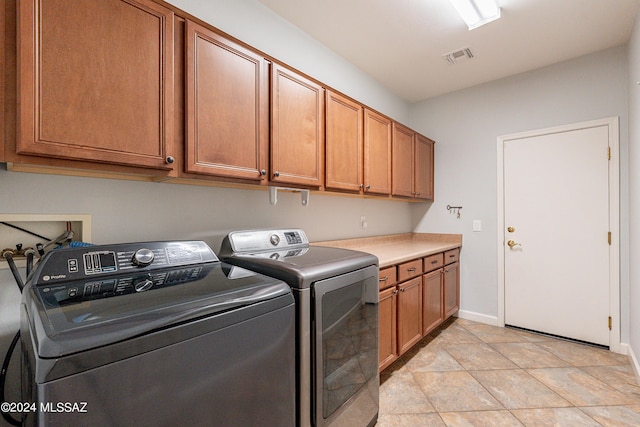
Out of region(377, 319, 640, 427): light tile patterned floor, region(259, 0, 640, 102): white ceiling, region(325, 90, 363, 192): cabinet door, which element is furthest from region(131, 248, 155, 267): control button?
region(259, 0, 640, 102): white ceiling

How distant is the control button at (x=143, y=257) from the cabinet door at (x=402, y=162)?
7.01 ft

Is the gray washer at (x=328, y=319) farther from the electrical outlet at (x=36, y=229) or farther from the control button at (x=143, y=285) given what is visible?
the electrical outlet at (x=36, y=229)

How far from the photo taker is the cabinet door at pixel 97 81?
3.11ft

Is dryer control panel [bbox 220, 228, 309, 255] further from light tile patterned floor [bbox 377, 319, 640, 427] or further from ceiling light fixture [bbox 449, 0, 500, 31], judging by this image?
ceiling light fixture [bbox 449, 0, 500, 31]

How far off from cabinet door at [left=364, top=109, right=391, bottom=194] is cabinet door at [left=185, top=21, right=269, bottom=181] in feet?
3.50

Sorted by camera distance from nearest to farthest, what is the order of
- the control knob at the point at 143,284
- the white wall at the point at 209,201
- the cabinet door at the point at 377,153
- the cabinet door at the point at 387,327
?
1. the control knob at the point at 143,284
2. the white wall at the point at 209,201
3. the cabinet door at the point at 387,327
4. the cabinet door at the point at 377,153

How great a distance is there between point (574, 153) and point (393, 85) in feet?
Answer: 6.35

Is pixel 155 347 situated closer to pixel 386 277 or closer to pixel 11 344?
pixel 11 344

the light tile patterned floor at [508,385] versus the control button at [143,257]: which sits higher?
the control button at [143,257]

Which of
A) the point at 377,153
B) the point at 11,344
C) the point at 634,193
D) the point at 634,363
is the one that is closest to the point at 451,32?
the point at 377,153

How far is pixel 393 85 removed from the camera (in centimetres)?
335

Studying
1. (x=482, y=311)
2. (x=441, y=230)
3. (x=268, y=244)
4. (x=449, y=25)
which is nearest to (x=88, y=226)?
(x=268, y=244)

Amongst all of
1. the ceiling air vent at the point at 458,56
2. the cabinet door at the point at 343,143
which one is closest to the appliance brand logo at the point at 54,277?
the cabinet door at the point at 343,143

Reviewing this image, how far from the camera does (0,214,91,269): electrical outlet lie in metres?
1.14
